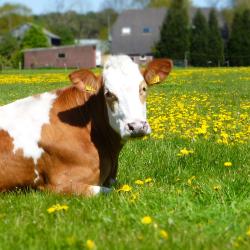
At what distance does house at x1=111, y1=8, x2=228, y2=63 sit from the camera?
315 feet

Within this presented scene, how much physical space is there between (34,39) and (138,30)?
58.7 ft

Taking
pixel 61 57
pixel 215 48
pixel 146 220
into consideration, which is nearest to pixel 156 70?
pixel 146 220

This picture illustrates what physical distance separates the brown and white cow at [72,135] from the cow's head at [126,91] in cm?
1

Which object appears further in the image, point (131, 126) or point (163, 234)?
point (131, 126)

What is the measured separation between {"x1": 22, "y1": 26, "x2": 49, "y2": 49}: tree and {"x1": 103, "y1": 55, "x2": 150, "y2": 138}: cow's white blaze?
94.6 metres

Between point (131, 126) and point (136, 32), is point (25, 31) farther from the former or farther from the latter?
point (131, 126)

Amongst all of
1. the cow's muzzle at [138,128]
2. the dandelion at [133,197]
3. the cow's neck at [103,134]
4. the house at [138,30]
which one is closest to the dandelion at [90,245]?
the dandelion at [133,197]

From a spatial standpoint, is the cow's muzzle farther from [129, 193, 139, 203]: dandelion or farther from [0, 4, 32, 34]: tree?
[0, 4, 32, 34]: tree

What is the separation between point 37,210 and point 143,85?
165 cm

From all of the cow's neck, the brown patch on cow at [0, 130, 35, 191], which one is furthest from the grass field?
the cow's neck

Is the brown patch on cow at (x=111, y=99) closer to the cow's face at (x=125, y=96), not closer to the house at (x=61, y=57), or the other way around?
the cow's face at (x=125, y=96)

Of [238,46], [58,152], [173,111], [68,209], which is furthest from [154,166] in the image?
[238,46]

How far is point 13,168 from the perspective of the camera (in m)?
6.11

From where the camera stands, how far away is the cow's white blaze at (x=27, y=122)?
6.12 metres
